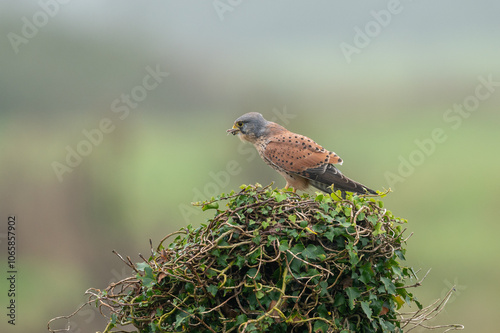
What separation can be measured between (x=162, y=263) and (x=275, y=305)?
18.0 inches

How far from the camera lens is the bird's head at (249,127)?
2660mm

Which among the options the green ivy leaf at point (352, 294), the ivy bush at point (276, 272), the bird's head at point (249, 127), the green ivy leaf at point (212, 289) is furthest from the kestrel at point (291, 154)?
the green ivy leaf at point (212, 289)

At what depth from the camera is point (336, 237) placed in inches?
66.6

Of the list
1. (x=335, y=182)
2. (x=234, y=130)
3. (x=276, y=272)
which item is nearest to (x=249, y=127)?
(x=234, y=130)

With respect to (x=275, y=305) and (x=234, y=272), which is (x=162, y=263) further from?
(x=275, y=305)

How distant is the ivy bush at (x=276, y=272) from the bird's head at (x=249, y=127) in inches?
36.9

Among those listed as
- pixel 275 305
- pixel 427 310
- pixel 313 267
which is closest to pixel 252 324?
pixel 275 305

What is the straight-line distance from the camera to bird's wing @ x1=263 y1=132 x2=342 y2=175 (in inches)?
106

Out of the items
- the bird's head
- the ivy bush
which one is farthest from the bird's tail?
the ivy bush

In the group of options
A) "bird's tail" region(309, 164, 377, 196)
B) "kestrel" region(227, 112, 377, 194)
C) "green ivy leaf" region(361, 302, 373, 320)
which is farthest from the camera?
"kestrel" region(227, 112, 377, 194)

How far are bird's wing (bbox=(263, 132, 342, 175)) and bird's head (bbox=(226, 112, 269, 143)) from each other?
8 centimetres

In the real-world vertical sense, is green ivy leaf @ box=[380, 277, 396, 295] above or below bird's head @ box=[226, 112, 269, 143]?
below

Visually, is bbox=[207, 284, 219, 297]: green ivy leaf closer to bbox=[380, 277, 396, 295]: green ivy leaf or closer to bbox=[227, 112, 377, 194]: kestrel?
bbox=[380, 277, 396, 295]: green ivy leaf

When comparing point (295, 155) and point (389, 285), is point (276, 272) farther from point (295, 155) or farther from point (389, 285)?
point (295, 155)
